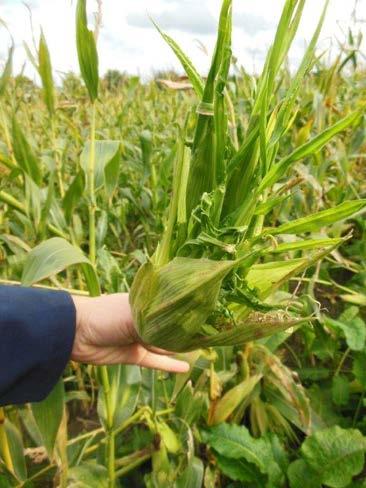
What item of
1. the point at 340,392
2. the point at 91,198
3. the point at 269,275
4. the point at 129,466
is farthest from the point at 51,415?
the point at 340,392

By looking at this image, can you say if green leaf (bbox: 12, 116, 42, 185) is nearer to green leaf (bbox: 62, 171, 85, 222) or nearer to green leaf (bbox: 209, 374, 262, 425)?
green leaf (bbox: 62, 171, 85, 222)

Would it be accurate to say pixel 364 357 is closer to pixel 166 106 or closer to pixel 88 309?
pixel 88 309

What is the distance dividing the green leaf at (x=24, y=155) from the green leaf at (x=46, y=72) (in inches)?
3.4

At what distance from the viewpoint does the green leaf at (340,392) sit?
4.16 feet

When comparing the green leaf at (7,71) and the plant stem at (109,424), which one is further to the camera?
the plant stem at (109,424)

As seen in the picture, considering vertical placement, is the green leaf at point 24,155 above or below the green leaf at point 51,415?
above

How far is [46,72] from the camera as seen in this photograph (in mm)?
875

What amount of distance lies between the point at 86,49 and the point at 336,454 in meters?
0.97

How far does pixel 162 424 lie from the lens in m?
1.04

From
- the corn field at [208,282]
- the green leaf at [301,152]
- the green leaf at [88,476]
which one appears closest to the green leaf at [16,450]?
the corn field at [208,282]

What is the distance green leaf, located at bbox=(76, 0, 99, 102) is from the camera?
72 cm

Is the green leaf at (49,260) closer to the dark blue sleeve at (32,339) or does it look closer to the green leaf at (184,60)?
the dark blue sleeve at (32,339)

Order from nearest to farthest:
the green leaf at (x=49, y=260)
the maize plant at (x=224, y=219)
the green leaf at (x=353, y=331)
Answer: the maize plant at (x=224, y=219), the green leaf at (x=49, y=260), the green leaf at (x=353, y=331)

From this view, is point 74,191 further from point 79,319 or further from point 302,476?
point 302,476
